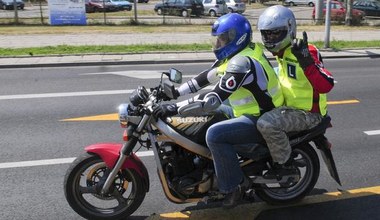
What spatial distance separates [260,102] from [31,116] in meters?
5.05

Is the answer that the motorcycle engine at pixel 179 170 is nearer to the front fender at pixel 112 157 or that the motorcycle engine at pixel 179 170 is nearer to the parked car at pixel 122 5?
the front fender at pixel 112 157

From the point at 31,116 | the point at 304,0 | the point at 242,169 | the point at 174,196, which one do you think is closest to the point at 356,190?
the point at 242,169

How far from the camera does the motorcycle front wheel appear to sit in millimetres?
4047

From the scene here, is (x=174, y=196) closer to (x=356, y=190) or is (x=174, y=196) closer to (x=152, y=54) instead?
(x=356, y=190)

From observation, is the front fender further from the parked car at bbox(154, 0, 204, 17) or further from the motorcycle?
the parked car at bbox(154, 0, 204, 17)

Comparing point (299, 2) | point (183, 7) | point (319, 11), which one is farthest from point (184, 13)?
point (299, 2)

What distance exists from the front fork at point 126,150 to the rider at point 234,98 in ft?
0.60

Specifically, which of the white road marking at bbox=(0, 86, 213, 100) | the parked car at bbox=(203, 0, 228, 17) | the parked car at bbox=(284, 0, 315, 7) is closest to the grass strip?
the white road marking at bbox=(0, 86, 213, 100)

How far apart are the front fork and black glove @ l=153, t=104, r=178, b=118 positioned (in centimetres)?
10

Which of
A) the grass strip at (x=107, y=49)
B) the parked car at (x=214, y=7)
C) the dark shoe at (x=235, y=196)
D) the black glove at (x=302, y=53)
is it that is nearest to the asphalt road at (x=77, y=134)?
the dark shoe at (x=235, y=196)

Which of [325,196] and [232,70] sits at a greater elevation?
[232,70]

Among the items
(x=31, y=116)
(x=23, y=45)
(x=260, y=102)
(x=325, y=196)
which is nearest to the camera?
(x=260, y=102)

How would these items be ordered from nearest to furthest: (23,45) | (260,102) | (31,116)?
(260,102) → (31,116) → (23,45)

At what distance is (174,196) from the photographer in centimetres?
402
